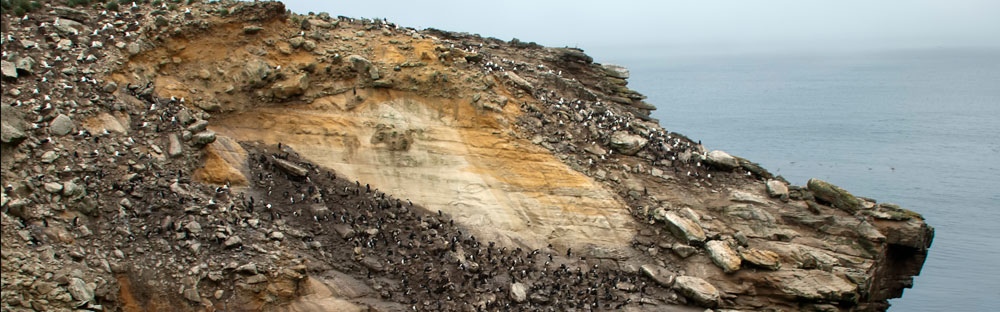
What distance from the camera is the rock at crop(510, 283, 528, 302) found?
18.8m

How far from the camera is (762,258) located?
2075 cm

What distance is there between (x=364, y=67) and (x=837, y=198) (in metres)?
14.4

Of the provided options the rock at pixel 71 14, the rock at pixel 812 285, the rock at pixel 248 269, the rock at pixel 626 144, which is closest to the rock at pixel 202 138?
the rock at pixel 248 269

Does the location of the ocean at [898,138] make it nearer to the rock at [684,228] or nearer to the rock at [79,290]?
the rock at [684,228]

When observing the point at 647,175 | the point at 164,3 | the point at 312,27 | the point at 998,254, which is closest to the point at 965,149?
the point at 998,254

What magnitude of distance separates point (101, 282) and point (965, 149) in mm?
56129

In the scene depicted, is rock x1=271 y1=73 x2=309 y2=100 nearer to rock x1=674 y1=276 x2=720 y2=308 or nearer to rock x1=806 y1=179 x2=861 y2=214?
rock x1=674 y1=276 x2=720 y2=308

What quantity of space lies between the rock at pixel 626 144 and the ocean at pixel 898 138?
16566 mm

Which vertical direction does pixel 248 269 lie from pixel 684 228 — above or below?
below

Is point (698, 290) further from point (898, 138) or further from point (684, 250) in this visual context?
point (898, 138)

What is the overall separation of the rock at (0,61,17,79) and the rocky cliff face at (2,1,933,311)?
4 centimetres

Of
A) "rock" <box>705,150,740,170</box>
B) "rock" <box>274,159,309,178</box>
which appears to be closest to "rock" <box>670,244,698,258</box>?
"rock" <box>705,150,740,170</box>

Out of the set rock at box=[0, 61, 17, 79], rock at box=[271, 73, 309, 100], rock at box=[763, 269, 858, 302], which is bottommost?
rock at box=[763, 269, 858, 302]

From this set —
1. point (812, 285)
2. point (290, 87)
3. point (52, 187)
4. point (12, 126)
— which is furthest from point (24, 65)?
point (812, 285)
